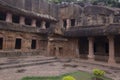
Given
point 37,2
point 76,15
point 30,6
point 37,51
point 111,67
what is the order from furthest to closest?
point 76,15 < point 37,2 < point 30,6 < point 37,51 < point 111,67

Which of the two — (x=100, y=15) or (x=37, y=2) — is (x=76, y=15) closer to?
(x=100, y=15)

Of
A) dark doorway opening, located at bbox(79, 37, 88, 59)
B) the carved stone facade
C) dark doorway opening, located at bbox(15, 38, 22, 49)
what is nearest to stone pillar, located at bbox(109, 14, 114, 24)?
the carved stone facade

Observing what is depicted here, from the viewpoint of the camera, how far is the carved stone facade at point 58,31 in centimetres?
1493

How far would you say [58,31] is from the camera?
18.2 meters

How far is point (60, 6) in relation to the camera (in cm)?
2406

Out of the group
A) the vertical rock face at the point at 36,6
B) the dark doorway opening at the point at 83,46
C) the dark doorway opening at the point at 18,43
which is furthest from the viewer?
the dark doorway opening at the point at 83,46

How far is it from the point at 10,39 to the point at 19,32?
4.53ft

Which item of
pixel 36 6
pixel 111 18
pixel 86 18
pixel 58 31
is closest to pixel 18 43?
pixel 58 31

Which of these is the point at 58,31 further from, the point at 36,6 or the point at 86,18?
the point at 86,18

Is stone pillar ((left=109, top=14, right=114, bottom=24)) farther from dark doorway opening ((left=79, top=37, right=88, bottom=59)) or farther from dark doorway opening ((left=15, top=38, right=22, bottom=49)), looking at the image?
dark doorway opening ((left=15, top=38, right=22, bottom=49))

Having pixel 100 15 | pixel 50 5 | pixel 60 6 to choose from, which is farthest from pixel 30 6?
pixel 100 15

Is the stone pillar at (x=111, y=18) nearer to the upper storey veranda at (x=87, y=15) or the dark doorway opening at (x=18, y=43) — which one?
the upper storey veranda at (x=87, y=15)

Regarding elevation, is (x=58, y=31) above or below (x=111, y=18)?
below

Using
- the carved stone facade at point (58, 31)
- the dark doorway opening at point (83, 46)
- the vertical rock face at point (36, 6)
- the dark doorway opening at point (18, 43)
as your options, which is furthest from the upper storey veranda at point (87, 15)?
the dark doorway opening at point (18, 43)
